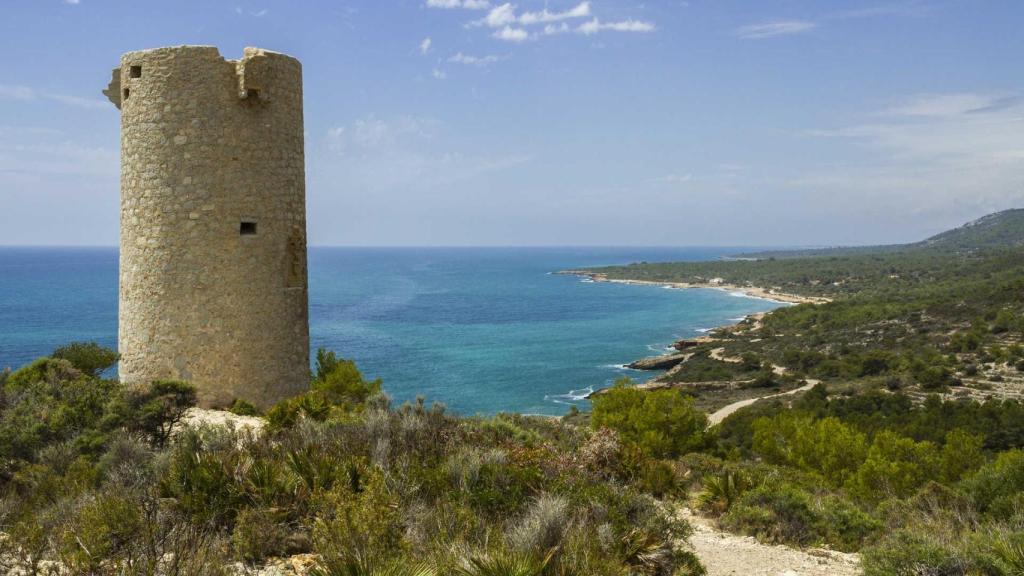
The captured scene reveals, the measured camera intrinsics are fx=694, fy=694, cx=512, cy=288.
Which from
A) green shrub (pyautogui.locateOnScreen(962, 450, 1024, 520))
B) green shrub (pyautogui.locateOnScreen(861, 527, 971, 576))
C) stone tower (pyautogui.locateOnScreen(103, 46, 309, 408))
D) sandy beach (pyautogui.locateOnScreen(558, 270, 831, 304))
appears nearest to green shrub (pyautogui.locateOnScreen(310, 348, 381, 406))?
stone tower (pyautogui.locateOnScreen(103, 46, 309, 408))

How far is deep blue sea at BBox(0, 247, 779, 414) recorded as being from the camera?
4406 cm

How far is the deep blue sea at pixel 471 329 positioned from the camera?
44.1m

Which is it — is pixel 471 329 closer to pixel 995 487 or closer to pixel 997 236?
pixel 995 487

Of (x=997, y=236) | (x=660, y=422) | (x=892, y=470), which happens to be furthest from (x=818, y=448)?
(x=997, y=236)

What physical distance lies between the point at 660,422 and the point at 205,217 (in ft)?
34.9

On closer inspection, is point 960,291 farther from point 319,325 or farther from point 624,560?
point 624,560

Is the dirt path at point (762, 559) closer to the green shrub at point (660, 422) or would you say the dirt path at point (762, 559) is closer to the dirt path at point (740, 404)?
the green shrub at point (660, 422)

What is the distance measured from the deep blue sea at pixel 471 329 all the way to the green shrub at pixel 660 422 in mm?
8699

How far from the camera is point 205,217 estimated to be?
8.84m

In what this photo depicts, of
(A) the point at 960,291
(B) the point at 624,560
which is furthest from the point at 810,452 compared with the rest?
(A) the point at 960,291

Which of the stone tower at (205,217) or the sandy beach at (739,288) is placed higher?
the stone tower at (205,217)

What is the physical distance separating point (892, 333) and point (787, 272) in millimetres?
86300

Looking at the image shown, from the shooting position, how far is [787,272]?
131m

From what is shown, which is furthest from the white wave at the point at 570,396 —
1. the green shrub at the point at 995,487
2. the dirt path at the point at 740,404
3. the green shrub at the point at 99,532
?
the green shrub at the point at 99,532
